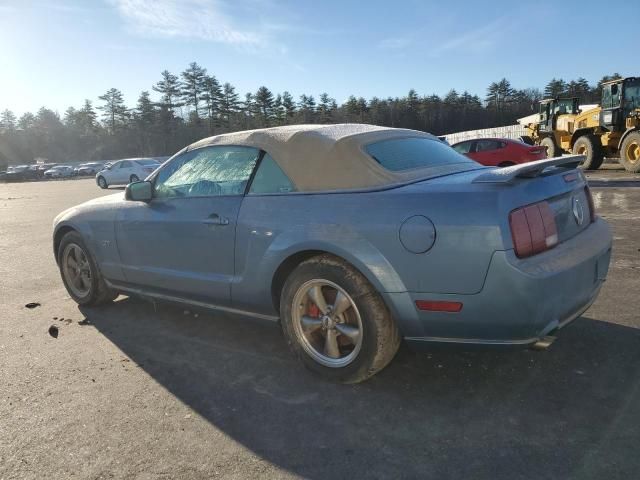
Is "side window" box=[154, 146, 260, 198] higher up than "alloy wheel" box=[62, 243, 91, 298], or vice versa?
"side window" box=[154, 146, 260, 198]

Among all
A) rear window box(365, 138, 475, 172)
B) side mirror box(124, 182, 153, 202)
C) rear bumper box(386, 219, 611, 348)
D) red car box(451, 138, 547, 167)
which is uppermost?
rear window box(365, 138, 475, 172)

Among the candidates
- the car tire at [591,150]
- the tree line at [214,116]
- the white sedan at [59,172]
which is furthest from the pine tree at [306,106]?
the car tire at [591,150]

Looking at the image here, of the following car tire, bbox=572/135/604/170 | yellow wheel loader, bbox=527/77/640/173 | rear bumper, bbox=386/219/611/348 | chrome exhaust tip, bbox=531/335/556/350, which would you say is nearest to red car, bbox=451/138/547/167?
yellow wheel loader, bbox=527/77/640/173

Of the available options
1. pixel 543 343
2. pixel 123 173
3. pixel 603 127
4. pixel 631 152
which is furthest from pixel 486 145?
pixel 123 173

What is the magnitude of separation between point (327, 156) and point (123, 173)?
26645 mm

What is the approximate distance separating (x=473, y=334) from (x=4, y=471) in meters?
2.35

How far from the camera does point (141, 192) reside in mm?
4012

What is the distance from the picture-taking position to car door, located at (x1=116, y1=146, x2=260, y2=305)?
3.46 metres

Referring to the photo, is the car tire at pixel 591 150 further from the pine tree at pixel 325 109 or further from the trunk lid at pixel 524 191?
the pine tree at pixel 325 109

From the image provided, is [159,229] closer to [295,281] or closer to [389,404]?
[295,281]

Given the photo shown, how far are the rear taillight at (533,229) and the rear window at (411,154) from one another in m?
0.84

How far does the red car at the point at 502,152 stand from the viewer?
13.9 m

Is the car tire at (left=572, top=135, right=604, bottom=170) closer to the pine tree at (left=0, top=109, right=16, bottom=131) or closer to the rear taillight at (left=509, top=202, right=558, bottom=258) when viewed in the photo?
the rear taillight at (left=509, top=202, right=558, bottom=258)

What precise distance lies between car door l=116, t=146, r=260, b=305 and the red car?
36.9 ft
